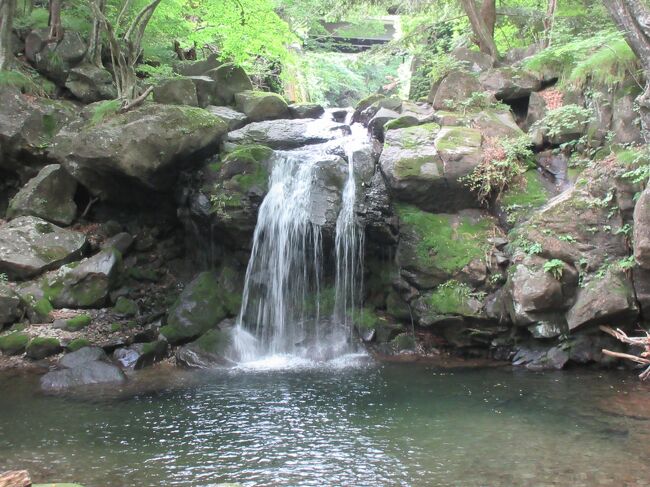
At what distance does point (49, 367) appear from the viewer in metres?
10.1

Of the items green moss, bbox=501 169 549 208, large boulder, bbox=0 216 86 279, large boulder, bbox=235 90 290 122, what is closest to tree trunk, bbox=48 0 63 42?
large boulder, bbox=235 90 290 122

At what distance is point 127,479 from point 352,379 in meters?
4.43

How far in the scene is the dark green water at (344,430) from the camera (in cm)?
570

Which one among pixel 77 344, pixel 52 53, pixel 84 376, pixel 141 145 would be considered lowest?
pixel 84 376

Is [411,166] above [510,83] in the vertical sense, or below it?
below

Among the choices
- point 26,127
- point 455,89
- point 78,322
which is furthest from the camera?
point 455,89

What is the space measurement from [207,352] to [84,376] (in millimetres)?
2310

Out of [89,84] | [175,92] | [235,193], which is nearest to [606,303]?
[235,193]

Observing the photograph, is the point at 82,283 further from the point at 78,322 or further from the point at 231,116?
the point at 231,116

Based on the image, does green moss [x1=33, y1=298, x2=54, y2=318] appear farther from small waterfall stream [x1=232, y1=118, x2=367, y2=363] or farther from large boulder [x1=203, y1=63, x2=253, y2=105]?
large boulder [x1=203, y1=63, x2=253, y2=105]

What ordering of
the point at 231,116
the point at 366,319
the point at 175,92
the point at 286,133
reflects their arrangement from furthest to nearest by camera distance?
1. the point at 231,116
2. the point at 175,92
3. the point at 286,133
4. the point at 366,319

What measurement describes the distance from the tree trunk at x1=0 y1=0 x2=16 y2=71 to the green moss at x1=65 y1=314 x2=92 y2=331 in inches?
275

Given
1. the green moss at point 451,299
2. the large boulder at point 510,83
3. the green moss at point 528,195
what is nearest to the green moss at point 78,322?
the green moss at point 451,299

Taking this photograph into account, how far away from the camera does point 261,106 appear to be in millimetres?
15695
